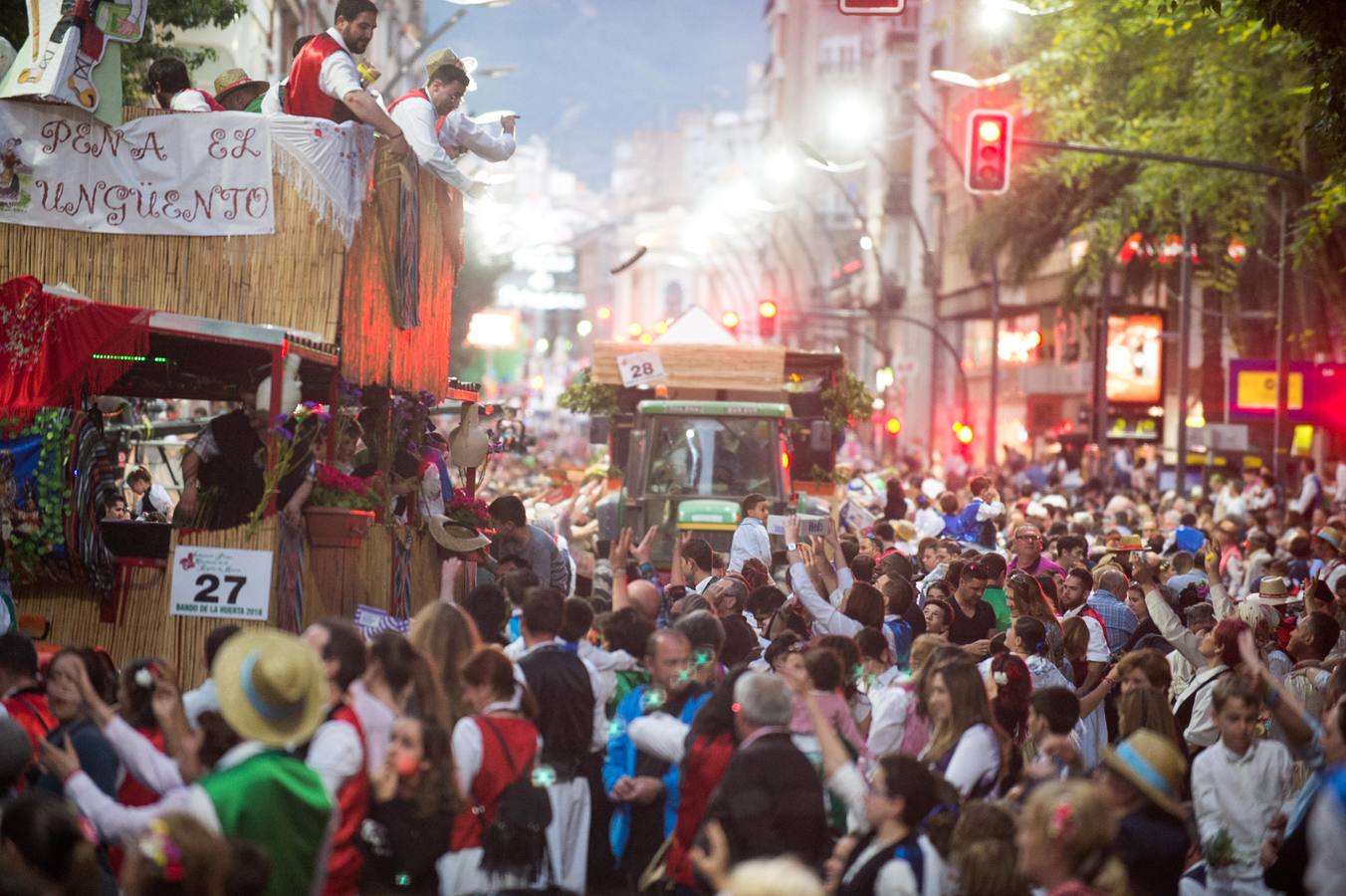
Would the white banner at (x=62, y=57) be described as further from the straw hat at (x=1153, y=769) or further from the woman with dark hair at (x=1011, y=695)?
the straw hat at (x=1153, y=769)

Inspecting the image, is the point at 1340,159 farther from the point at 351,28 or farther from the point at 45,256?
the point at 45,256

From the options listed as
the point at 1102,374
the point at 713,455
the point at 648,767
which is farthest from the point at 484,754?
the point at 1102,374

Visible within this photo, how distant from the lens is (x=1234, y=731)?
8352 millimetres

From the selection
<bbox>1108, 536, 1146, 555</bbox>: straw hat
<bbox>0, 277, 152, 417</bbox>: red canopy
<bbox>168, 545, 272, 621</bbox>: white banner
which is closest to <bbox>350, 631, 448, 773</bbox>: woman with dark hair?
<bbox>168, 545, 272, 621</bbox>: white banner

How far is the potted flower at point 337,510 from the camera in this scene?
11.0 meters

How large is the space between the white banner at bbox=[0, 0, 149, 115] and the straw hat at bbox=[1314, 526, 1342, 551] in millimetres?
13067

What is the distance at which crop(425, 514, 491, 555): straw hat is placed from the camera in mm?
13625

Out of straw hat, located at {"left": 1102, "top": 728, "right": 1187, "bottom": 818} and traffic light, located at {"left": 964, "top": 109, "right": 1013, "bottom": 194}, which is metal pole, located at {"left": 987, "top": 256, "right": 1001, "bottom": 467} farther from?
straw hat, located at {"left": 1102, "top": 728, "right": 1187, "bottom": 818}

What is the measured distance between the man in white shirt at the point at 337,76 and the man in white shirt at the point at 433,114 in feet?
0.41

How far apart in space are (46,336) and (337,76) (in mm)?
2390

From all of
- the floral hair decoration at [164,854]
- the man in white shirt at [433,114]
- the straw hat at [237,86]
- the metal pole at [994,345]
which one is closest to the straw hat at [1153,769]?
the floral hair decoration at [164,854]

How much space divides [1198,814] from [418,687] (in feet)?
11.6

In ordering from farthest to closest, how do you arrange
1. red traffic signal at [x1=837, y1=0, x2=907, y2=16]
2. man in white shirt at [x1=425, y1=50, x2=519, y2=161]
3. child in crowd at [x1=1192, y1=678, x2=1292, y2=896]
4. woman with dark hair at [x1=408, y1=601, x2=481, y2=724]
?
red traffic signal at [x1=837, y1=0, x2=907, y2=16], man in white shirt at [x1=425, y1=50, x2=519, y2=161], child in crowd at [x1=1192, y1=678, x2=1292, y2=896], woman with dark hair at [x1=408, y1=601, x2=481, y2=724]

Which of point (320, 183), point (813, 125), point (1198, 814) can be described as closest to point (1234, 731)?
point (1198, 814)
